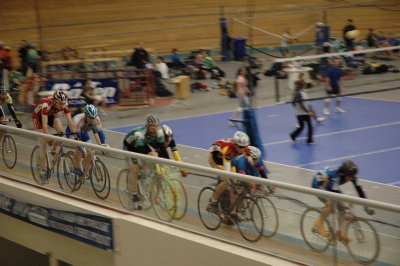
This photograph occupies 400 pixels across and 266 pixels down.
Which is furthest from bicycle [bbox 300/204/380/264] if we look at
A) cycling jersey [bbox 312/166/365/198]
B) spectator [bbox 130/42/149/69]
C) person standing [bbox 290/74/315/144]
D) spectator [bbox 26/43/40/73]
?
spectator [bbox 26/43/40/73]

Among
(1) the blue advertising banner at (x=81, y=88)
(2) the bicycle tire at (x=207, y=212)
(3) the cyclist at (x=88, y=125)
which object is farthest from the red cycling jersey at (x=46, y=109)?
(1) the blue advertising banner at (x=81, y=88)

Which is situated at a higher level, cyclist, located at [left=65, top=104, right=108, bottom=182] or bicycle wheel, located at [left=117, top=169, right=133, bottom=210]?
cyclist, located at [left=65, top=104, right=108, bottom=182]

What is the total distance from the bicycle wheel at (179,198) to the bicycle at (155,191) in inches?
1.3

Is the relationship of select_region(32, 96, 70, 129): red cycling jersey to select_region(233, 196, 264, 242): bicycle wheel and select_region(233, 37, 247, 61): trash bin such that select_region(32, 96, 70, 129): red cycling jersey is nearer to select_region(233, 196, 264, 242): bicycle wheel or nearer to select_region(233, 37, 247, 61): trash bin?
select_region(233, 196, 264, 242): bicycle wheel

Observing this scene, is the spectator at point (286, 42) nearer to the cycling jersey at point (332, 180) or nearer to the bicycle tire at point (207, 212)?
the cycling jersey at point (332, 180)

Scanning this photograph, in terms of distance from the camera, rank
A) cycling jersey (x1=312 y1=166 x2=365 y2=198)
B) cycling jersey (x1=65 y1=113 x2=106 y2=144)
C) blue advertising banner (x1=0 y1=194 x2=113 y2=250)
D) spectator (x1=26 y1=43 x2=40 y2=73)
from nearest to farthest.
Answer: cycling jersey (x1=312 y1=166 x2=365 y2=198) → blue advertising banner (x1=0 y1=194 x2=113 y2=250) → cycling jersey (x1=65 y1=113 x2=106 y2=144) → spectator (x1=26 y1=43 x2=40 y2=73)

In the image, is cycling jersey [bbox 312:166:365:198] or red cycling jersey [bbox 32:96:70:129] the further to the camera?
red cycling jersey [bbox 32:96:70:129]

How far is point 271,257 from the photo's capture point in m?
7.42

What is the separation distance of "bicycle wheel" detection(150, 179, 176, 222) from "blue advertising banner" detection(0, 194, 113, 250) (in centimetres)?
83

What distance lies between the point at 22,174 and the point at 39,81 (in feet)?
36.2

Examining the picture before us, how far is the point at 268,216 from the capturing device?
749cm

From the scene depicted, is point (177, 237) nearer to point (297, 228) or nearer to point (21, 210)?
point (297, 228)

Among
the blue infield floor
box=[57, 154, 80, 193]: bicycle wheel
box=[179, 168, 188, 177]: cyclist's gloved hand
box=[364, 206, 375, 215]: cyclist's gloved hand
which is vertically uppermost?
box=[364, 206, 375, 215]: cyclist's gloved hand

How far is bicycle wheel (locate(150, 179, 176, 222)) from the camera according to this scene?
867 centimetres
